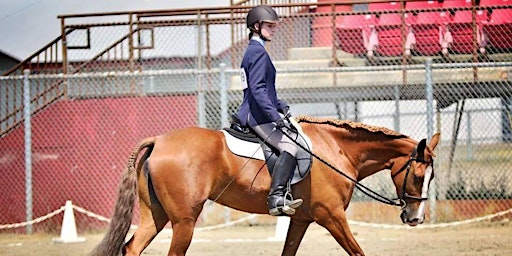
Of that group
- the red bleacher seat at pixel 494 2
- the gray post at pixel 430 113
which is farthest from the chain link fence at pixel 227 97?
the red bleacher seat at pixel 494 2

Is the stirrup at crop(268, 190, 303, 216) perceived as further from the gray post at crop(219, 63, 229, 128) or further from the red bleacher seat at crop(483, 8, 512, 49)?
the red bleacher seat at crop(483, 8, 512, 49)

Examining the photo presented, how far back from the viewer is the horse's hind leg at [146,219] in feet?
26.1

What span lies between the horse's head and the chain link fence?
5418 millimetres

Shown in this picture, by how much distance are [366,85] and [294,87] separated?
1202 millimetres

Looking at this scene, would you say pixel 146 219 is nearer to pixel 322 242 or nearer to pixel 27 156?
pixel 322 242

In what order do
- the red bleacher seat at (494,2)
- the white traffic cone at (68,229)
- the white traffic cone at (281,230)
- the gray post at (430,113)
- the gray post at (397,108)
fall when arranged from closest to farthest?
1. the white traffic cone at (281,230)
2. the white traffic cone at (68,229)
3. the gray post at (430,113)
4. the gray post at (397,108)
5. the red bleacher seat at (494,2)

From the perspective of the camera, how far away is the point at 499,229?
1395cm

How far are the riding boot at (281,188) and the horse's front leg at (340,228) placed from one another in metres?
0.32

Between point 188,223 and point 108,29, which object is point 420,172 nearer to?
point 188,223

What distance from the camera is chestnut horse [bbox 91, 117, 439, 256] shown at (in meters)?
8.08

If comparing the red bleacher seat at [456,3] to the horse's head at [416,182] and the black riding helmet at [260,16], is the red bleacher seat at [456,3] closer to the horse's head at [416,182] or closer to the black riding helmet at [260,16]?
the horse's head at [416,182]

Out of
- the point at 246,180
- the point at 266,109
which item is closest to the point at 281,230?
the point at 246,180

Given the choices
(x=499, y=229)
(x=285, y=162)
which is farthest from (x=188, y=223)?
(x=499, y=229)

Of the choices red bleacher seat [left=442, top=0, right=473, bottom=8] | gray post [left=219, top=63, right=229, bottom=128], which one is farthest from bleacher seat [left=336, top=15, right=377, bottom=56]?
gray post [left=219, top=63, right=229, bottom=128]
